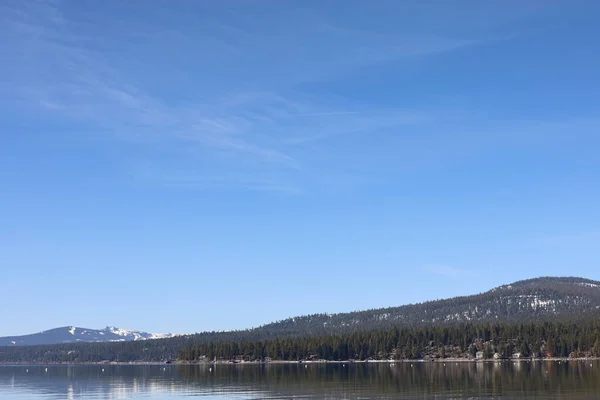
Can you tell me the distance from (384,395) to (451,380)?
3092cm

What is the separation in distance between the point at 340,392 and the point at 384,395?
36.3 feet

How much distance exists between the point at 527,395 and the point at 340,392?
93.1ft

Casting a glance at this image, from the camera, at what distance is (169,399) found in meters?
109

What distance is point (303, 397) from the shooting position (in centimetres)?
10056

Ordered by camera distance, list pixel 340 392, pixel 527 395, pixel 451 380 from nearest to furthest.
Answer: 1. pixel 527 395
2. pixel 340 392
3. pixel 451 380

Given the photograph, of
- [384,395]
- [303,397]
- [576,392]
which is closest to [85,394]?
[303,397]

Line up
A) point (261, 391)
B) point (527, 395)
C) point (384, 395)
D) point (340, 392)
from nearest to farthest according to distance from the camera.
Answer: point (527, 395)
point (384, 395)
point (340, 392)
point (261, 391)

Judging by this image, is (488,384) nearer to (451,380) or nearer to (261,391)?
(451,380)

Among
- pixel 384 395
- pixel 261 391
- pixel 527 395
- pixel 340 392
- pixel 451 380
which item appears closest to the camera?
pixel 527 395

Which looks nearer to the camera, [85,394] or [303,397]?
[303,397]

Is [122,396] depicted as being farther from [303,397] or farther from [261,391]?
[303,397]

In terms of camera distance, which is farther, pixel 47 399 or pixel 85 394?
pixel 85 394

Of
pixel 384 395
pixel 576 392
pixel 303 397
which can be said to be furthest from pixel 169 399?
pixel 576 392

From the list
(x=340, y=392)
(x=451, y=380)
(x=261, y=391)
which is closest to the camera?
(x=340, y=392)
